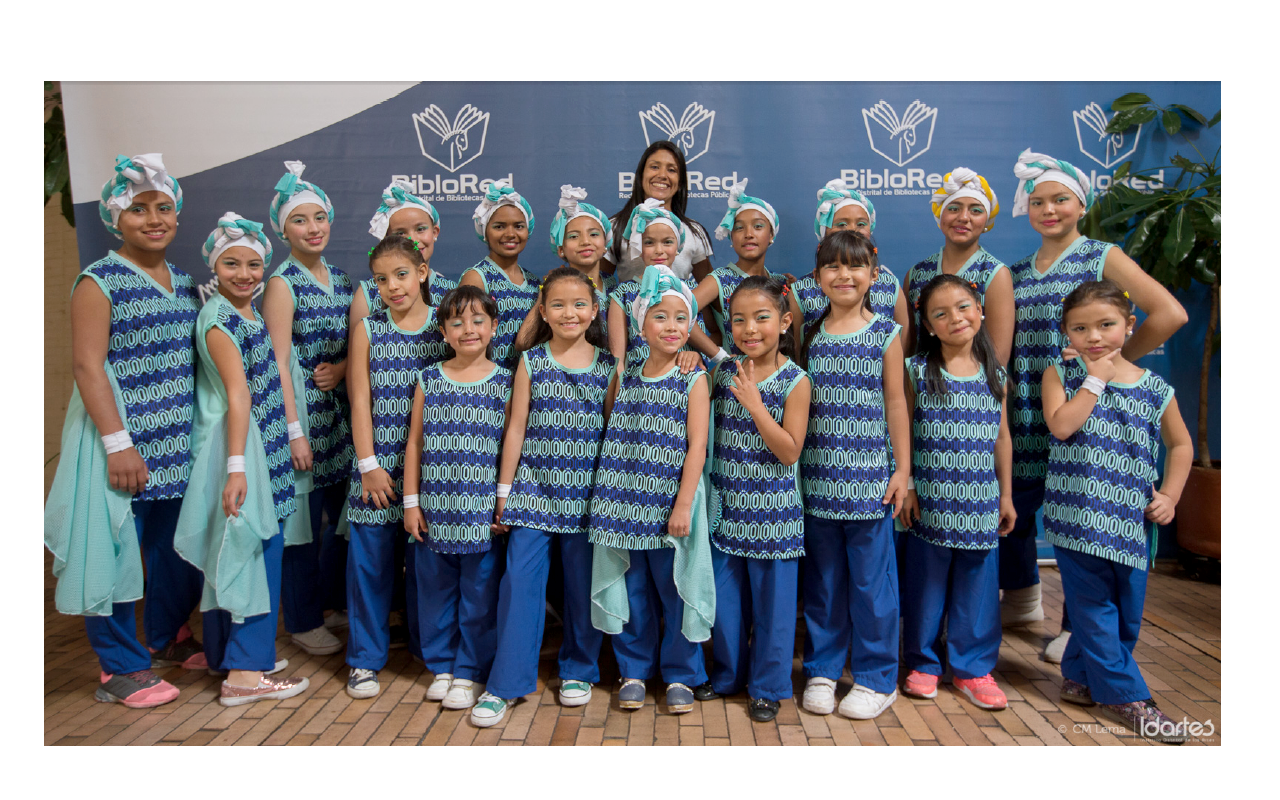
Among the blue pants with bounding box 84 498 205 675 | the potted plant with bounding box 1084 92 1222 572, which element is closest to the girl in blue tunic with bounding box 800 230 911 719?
the potted plant with bounding box 1084 92 1222 572

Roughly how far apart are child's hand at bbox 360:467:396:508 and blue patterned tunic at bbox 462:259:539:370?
2.22 ft

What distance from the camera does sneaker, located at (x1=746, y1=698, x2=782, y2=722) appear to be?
9.01 feet

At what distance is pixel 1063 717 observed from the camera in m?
2.78

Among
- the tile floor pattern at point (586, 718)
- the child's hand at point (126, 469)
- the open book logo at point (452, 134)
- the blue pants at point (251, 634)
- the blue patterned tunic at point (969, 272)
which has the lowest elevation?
the tile floor pattern at point (586, 718)

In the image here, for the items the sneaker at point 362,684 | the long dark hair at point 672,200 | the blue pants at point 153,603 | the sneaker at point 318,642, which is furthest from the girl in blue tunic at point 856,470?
the blue pants at point 153,603

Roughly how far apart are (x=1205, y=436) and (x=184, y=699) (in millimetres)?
5366

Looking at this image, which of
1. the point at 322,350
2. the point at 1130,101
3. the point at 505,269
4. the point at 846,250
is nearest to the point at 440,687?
the point at 322,350

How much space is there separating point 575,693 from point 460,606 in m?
0.55

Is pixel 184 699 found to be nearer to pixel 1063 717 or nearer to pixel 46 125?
pixel 1063 717

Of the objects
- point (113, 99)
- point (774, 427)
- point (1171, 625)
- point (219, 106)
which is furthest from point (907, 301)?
point (113, 99)

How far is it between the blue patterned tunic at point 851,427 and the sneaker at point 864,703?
650 millimetres

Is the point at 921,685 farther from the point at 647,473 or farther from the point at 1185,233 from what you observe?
the point at 1185,233

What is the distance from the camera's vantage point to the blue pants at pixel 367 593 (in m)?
3.04

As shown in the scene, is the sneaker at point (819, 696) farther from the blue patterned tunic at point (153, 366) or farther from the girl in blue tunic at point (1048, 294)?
the blue patterned tunic at point (153, 366)
